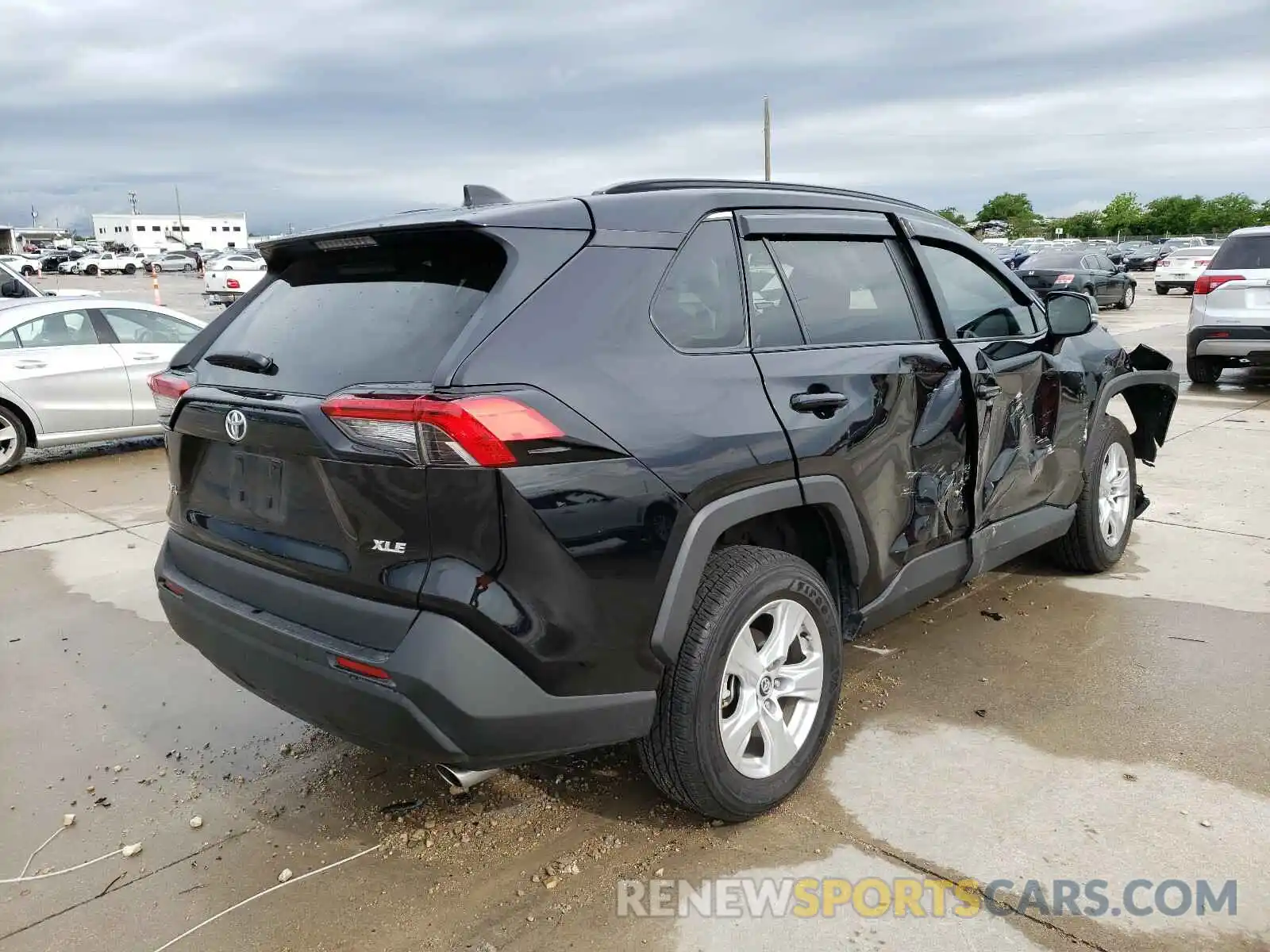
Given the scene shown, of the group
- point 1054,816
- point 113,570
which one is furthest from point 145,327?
point 1054,816

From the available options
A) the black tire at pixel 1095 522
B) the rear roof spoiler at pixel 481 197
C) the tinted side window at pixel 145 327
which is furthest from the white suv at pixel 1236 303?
the tinted side window at pixel 145 327

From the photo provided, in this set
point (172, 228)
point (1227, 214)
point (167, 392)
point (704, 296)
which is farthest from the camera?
point (172, 228)

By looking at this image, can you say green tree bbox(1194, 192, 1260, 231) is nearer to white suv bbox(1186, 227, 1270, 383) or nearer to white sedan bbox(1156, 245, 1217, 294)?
white sedan bbox(1156, 245, 1217, 294)

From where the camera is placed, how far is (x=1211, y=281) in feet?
A: 35.6

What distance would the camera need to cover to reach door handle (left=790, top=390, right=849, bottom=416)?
9.53ft

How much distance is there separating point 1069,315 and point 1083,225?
346 ft

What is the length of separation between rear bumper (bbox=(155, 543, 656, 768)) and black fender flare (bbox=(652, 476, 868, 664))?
0.18 metres

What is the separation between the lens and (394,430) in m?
2.31

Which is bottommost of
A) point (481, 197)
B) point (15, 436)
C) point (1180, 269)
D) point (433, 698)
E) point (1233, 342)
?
point (15, 436)

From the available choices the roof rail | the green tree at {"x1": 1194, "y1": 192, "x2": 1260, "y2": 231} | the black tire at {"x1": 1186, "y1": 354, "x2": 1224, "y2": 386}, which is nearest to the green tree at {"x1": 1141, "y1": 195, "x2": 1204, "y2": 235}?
the green tree at {"x1": 1194, "y1": 192, "x2": 1260, "y2": 231}

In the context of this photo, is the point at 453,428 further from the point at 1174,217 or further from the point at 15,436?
the point at 1174,217

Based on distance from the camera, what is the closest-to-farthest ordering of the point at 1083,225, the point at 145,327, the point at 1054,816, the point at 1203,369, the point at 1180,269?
the point at 1054,816 < the point at 145,327 < the point at 1203,369 < the point at 1180,269 < the point at 1083,225

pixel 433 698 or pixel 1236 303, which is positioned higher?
pixel 1236 303

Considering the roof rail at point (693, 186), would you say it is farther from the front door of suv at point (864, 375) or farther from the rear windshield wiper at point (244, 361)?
the rear windshield wiper at point (244, 361)
